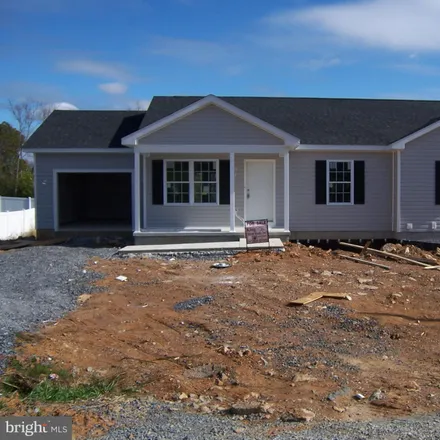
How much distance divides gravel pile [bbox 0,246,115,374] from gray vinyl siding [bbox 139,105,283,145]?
400 centimetres

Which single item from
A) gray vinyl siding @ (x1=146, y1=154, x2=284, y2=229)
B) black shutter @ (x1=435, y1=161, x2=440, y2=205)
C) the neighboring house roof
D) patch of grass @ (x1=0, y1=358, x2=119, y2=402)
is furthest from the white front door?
patch of grass @ (x1=0, y1=358, x2=119, y2=402)

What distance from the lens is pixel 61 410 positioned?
17.9ft

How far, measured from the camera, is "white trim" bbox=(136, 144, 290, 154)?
54.6ft

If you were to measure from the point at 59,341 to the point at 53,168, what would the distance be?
12.2 m

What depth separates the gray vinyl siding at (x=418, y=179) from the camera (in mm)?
17969

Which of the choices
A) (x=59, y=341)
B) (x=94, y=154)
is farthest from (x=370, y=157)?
(x=59, y=341)

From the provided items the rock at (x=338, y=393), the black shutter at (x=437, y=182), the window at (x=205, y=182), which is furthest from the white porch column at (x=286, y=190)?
the rock at (x=338, y=393)

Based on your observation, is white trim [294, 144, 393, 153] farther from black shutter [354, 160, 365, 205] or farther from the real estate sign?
the real estate sign

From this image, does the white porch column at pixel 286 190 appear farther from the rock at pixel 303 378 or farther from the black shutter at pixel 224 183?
the rock at pixel 303 378

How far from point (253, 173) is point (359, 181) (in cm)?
342

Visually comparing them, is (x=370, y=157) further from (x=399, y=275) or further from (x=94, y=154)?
(x=94, y=154)

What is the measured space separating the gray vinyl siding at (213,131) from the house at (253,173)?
0.03 m

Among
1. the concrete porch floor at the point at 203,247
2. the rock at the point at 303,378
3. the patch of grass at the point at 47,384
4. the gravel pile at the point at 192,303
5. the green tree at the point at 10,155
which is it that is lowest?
the rock at the point at 303,378

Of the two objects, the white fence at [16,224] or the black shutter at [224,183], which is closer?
the black shutter at [224,183]
